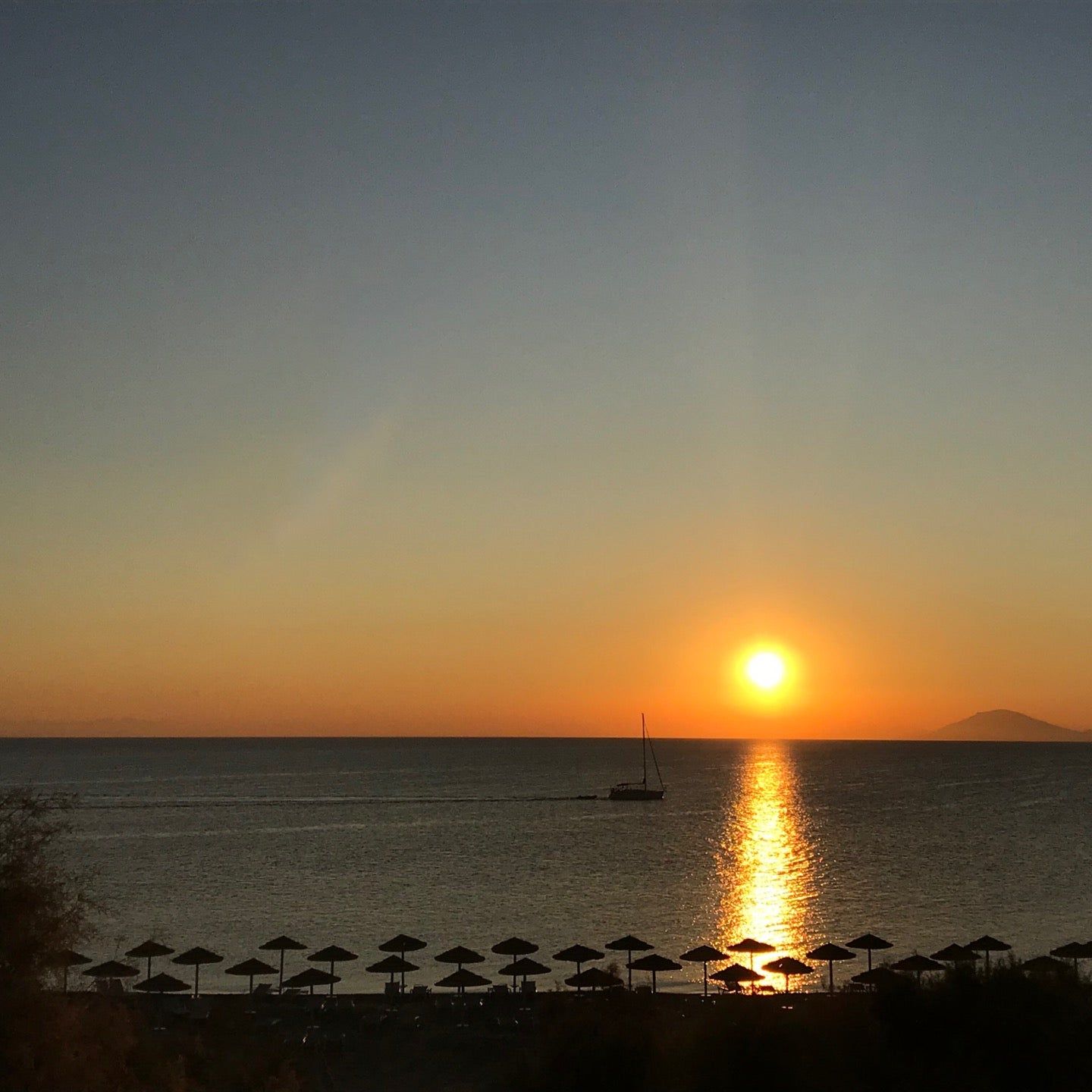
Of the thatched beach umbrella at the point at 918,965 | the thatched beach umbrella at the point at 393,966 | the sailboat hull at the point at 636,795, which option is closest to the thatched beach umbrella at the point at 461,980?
the thatched beach umbrella at the point at 393,966

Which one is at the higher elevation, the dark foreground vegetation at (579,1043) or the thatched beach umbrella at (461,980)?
the dark foreground vegetation at (579,1043)

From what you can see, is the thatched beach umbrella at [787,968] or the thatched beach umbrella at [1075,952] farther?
the thatched beach umbrella at [787,968]

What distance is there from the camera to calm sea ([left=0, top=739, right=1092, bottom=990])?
52.7 metres

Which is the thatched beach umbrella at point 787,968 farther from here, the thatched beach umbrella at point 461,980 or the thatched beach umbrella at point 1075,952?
the thatched beach umbrella at point 461,980

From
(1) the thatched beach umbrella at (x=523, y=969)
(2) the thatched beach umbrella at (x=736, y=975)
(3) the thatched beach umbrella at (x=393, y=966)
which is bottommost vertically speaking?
(3) the thatched beach umbrella at (x=393, y=966)

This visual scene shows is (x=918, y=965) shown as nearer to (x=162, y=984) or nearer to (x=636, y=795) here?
(x=162, y=984)

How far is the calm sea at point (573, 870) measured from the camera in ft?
173

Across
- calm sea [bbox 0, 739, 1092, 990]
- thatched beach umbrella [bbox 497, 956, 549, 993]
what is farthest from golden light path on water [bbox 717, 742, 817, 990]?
thatched beach umbrella [bbox 497, 956, 549, 993]

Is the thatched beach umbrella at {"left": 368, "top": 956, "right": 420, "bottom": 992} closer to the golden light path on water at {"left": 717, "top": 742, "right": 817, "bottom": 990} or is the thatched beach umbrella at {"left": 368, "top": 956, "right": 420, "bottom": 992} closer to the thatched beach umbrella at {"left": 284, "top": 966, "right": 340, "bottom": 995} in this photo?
the thatched beach umbrella at {"left": 284, "top": 966, "right": 340, "bottom": 995}

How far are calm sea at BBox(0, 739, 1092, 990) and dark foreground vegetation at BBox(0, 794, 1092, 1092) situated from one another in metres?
16.8

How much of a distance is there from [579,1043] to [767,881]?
5382 centimetres

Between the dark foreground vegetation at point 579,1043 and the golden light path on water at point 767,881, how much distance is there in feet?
60.4

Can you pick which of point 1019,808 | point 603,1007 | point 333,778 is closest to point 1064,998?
point 603,1007

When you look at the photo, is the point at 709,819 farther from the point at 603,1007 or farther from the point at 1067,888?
the point at 603,1007
